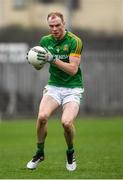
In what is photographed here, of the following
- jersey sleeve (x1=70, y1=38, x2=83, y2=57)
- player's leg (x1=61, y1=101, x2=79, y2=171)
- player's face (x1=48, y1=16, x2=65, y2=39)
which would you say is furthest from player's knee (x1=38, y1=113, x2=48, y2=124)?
player's face (x1=48, y1=16, x2=65, y2=39)

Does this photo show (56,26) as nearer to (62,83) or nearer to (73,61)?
(73,61)

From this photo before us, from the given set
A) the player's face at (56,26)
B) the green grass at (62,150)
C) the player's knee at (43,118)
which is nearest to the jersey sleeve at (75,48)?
the player's face at (56,26)

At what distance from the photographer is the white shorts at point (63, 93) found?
642 inches

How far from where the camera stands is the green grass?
51.6ft

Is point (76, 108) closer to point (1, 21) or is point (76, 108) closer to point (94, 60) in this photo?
point (94, 60)

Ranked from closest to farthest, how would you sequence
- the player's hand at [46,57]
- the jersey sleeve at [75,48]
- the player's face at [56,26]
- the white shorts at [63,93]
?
the player's hand at [46,57]
the player's face at [56,26]
the jersey sleeve at [75,48]
the white shorts at [63,93]

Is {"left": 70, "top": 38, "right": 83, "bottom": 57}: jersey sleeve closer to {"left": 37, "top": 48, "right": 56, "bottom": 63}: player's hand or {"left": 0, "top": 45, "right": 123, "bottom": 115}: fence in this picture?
{"left": 37, "top": 48, "right": 56, "bottom": 63}: player's hand

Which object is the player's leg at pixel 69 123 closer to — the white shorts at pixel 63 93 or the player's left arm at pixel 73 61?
the white shorts at pixel 63 93

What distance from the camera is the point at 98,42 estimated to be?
6066 centimetres

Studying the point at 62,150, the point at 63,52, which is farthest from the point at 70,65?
the point at 62,150

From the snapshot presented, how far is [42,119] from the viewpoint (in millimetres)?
15914

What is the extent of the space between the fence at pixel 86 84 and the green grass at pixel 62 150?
3114 millimetres

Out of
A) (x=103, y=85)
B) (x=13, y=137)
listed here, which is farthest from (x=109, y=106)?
(x=13, y=137)

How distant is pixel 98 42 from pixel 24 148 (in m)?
38.2
